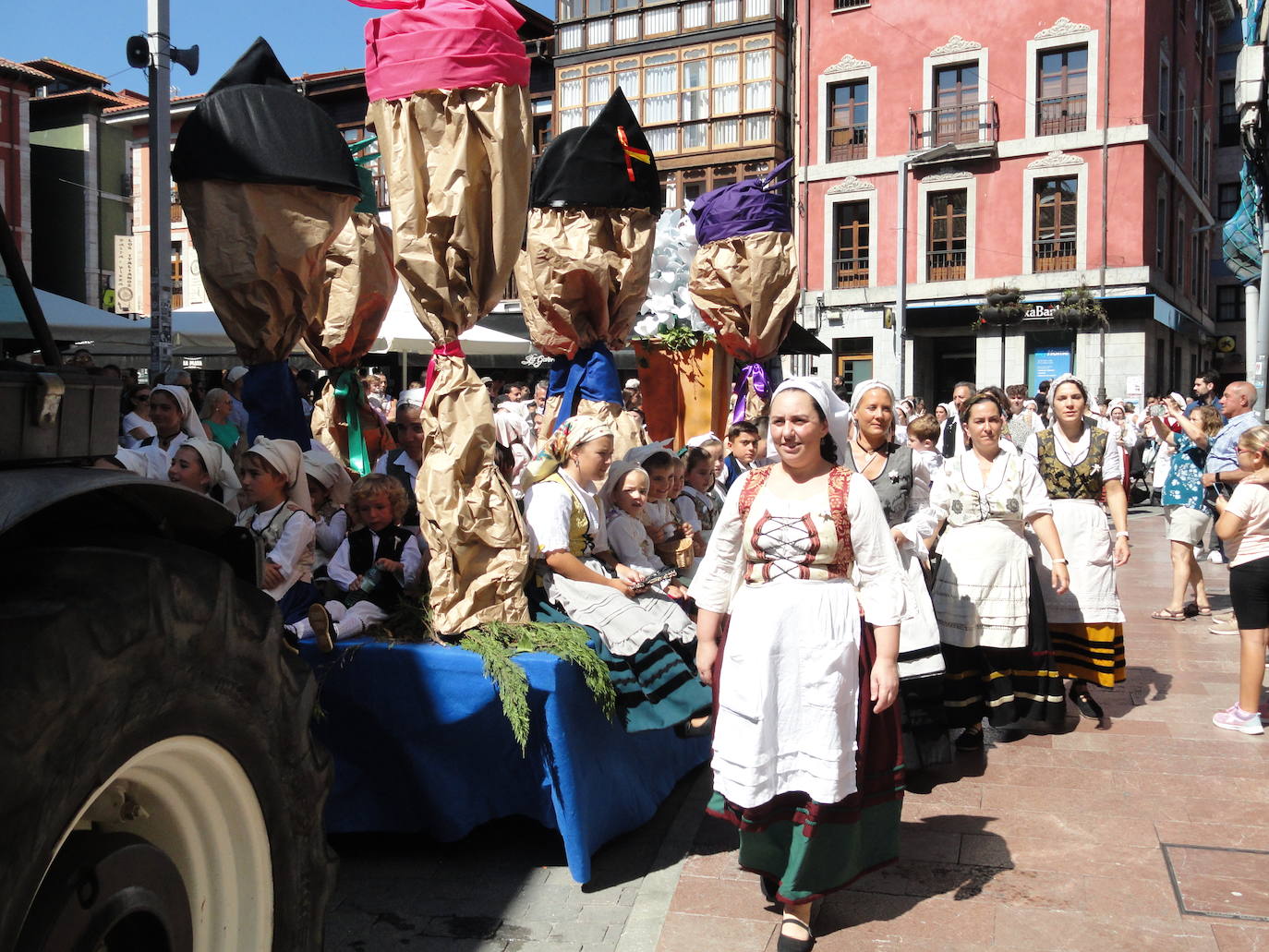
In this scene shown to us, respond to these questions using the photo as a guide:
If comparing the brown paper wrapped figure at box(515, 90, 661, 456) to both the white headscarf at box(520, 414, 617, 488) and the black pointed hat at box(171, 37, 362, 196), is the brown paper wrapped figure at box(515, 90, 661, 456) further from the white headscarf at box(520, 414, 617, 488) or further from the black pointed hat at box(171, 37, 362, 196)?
the white headscarf at box(520, 414, 617, 488)

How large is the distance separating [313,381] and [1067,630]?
28.9 ft

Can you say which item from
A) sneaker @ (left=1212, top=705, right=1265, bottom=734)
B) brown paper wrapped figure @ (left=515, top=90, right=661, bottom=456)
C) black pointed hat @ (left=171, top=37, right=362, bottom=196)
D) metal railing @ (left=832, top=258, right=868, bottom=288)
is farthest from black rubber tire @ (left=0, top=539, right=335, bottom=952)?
metal railing @ (left=832, top=258, right=868, bottom=288)

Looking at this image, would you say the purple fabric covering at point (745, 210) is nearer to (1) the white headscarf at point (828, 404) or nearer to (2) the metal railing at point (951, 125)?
(1) the white headscarf at point (828, 404)

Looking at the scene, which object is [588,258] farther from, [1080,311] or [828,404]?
[1080,311]

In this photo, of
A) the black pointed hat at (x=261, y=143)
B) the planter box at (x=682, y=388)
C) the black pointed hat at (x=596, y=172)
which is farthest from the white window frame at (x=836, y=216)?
the black pointed hat at (x=261, y=143)

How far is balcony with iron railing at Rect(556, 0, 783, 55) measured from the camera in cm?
3058

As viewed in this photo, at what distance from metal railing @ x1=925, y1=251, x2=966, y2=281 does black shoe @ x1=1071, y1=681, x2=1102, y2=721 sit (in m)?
25.6

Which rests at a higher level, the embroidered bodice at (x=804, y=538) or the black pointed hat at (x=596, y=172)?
the black pointed hat at (x=596, y=172)

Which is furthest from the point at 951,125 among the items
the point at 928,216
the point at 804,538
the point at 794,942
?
the point at 794,942

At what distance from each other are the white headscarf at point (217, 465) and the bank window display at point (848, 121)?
94.0 feet

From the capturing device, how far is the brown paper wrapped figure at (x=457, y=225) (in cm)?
421

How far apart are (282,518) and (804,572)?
214 cm

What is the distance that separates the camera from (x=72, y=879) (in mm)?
1787

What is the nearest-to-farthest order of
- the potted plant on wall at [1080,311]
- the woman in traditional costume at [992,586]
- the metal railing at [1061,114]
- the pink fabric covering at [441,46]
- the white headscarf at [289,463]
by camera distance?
the pink fabric covering at [441,46] < the white headscarf at [289,463] < the woman in traditional costume at [992,586] < the potted plant on wall at [1080,311] < the metal railing at [1061,114]
